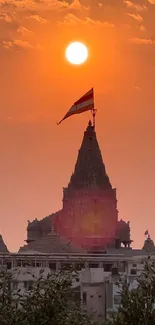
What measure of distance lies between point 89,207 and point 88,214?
1.20 m

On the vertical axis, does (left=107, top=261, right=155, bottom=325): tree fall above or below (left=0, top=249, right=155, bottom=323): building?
below

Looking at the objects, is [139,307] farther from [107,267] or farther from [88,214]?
[88,214]

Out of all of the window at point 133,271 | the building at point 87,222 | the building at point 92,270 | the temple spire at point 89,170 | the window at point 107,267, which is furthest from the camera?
the temple spire at point 89,170

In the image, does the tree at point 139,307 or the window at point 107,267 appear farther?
the window at point 107,267

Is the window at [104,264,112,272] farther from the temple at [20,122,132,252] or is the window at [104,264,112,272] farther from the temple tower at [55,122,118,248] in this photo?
the temple tower at [55,122,118,248]

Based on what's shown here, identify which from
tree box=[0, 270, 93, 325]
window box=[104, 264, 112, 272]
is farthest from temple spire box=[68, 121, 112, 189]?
tree box=[0, 270, 93, 325]

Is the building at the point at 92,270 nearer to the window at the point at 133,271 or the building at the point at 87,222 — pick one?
the window at the point at 133,271

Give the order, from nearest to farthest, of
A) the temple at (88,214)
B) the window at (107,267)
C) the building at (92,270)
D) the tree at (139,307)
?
the tree at (139,307), the building at (92,270), the window at (107,267), the temple at (88,214)

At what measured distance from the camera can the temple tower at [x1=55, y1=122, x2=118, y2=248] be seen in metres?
137

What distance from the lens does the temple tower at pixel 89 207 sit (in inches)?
5394

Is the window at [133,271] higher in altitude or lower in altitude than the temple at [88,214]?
lower

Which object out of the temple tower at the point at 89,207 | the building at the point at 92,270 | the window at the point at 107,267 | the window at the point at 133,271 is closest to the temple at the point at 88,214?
the temple tower at the point at 89,207

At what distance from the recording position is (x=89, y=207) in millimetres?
137875

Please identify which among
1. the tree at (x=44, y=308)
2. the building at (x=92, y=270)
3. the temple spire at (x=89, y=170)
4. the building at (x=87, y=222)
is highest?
the temple spire at (x=89, y=170)
